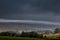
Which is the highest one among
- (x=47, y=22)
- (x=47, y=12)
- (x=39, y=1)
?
(x=39, y=1)

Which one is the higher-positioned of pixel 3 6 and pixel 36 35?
pixel 3 6

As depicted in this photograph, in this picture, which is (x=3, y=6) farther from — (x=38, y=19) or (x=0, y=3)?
(x=38, y=19)

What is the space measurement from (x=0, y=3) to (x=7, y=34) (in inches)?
12.8

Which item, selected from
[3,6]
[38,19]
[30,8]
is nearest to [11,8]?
[3,6]

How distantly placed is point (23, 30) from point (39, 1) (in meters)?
0.33

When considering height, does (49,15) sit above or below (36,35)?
above

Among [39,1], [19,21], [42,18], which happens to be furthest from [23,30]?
[39,1]

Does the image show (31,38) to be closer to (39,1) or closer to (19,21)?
(19,21)

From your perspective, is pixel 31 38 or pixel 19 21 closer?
pixel 31 38

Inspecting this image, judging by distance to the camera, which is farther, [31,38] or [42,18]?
[42,18]

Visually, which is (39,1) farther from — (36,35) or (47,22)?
(36,35)

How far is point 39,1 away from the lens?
1089mm

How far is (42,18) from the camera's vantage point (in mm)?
1105

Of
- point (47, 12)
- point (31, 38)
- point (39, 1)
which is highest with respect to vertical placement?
point (39, 1)
